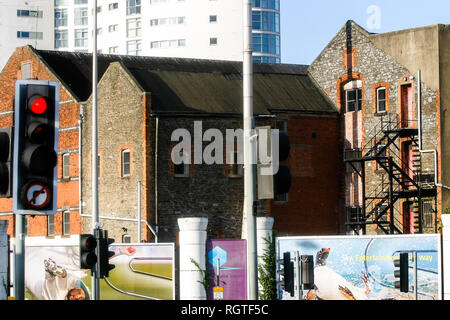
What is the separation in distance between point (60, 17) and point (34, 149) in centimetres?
11815

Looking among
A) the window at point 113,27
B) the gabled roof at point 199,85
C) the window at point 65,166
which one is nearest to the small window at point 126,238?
the gabled roof at point 199,85

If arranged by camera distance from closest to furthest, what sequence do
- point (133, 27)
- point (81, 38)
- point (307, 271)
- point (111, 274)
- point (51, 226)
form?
point (307, 271) < point (111, 274) < point (51, 226) < point (133, 27) < point (81, 38)

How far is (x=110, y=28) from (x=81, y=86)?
67553 mm

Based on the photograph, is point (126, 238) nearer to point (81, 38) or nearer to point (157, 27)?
point (157, 27)

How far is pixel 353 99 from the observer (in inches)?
1903

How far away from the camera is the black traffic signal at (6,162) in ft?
35.3

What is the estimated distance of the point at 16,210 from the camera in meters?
10.8

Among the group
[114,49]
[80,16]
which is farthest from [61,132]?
[80,16]

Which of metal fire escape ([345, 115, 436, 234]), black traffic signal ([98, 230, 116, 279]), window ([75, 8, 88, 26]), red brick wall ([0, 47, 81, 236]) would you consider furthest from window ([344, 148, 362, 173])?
window ([75, 8, 88, 26])

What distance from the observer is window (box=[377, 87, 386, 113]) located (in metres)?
46.4

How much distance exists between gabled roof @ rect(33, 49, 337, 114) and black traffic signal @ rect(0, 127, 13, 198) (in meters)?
32.8

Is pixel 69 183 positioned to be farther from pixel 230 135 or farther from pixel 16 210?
pixel 16 210

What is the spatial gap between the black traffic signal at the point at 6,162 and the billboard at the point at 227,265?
54.6 ft
